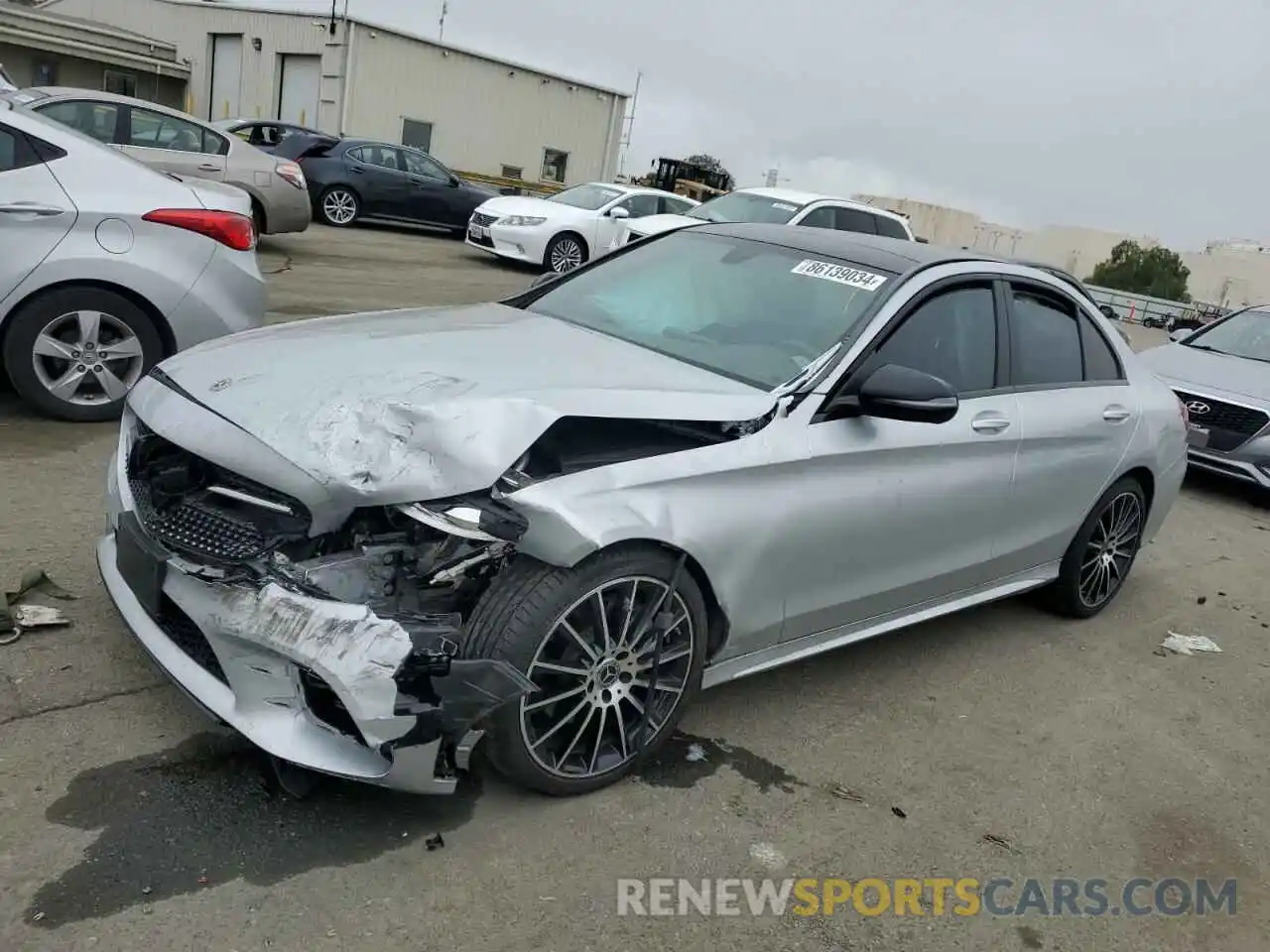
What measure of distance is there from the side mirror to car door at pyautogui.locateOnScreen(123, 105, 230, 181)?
9250 mm

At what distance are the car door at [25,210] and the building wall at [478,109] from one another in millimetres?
21885

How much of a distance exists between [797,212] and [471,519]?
1112 centimetres

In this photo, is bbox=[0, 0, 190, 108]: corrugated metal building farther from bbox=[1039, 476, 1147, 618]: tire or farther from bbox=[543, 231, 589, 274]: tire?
bbox=[1039, 476, 1147, 618]: tire

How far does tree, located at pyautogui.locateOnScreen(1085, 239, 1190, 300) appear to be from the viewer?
64188 mm

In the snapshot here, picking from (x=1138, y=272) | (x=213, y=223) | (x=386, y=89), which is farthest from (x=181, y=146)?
(x=1138, y=272)

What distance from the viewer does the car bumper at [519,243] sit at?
15.2 m

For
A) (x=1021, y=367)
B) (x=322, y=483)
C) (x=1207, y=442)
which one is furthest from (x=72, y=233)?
(x=1207, y=442)

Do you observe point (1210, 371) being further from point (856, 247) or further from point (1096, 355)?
point (856, 247)

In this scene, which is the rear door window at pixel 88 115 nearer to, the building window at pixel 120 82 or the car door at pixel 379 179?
the car door at pixel 379 179

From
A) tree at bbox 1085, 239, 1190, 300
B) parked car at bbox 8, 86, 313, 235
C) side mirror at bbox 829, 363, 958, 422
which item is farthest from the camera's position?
tree at bbox 1085, 239, 1190, 300

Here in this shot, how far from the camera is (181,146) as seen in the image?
11359mm

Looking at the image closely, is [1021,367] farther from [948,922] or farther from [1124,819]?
[948,922]

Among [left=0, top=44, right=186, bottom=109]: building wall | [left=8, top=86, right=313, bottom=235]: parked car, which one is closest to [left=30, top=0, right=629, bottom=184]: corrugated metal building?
[left=0, top=44, right=186, bottom=109]: building wall

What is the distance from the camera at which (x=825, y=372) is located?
3576mm
